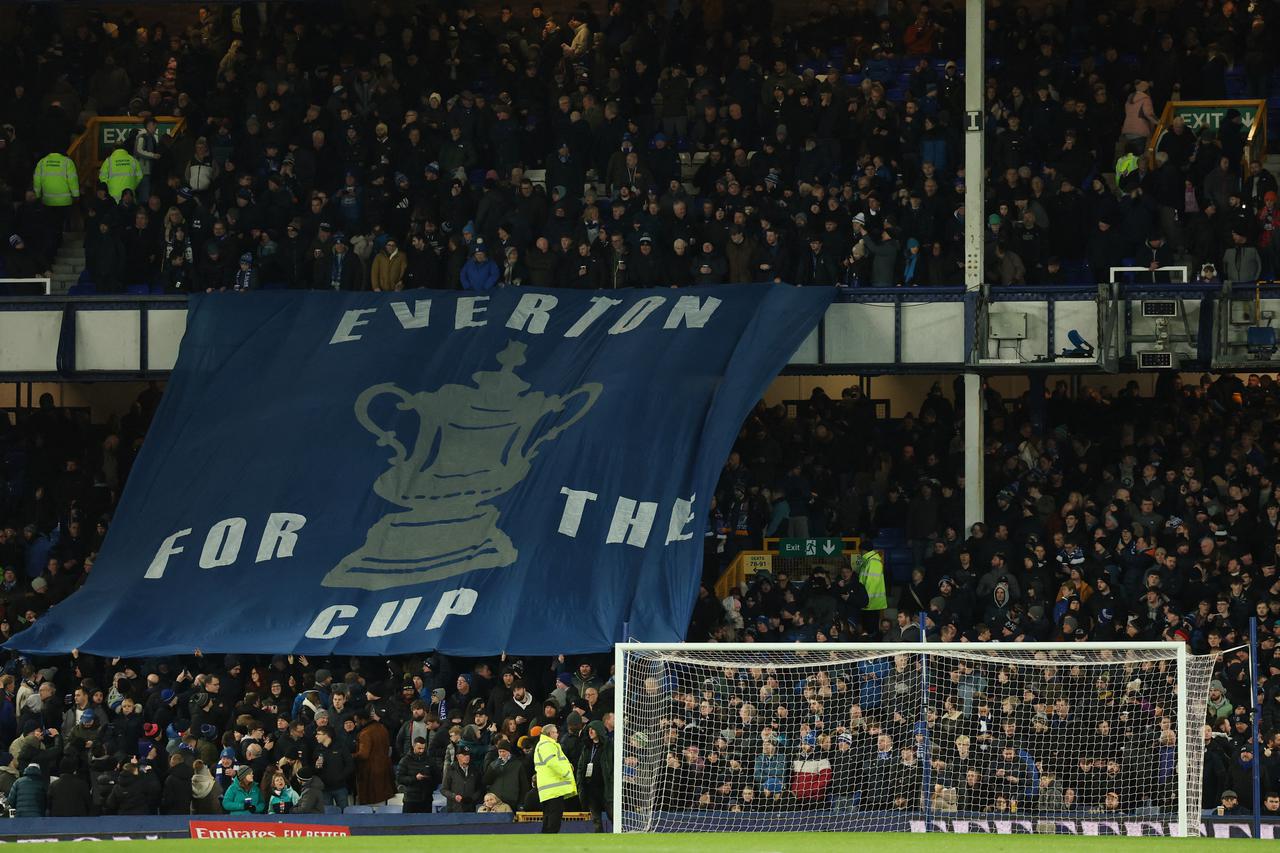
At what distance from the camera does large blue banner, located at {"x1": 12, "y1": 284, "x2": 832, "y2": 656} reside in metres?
23.6

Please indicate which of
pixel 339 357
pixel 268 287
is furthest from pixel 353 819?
pixel 268 287

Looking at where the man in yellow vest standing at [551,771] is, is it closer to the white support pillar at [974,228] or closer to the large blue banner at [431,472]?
the large blue banner at [431,472]

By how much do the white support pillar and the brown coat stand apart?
8232mm

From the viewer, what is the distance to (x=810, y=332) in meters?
25.5

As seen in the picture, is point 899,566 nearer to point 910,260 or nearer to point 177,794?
point 910,260

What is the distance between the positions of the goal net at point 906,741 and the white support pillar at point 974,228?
19.6ft

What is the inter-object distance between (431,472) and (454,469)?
27 cm

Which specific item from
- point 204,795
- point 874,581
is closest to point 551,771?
point 204,795

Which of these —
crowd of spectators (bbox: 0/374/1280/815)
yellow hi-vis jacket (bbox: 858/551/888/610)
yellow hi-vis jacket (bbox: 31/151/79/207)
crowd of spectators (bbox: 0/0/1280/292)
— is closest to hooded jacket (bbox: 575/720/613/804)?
crowd of spectators (bbox: 0/374/1280/815)

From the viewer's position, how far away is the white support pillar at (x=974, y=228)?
2645cm

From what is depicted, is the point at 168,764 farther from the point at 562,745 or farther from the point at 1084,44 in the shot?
the point at 1084,44

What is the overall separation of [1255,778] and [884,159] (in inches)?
449

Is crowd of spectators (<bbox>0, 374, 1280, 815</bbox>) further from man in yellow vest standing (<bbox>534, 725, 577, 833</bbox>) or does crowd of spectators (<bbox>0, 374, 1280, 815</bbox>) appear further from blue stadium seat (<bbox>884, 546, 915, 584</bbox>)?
man in yellow vest standing (<bbox>534, 725, 577, 833</bbox>)

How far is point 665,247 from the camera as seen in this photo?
27.0 m
